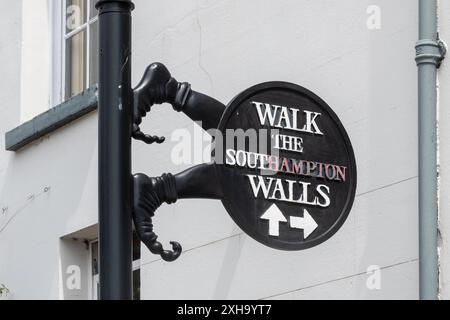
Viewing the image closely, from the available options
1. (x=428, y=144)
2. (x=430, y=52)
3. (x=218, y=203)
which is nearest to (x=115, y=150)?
(x=428, y=144)

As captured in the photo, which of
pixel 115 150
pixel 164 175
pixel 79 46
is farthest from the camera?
pixel 79 46

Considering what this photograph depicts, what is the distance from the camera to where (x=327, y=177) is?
4934 mm

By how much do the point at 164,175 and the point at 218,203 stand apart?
298 cm

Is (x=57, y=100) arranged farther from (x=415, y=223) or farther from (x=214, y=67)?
(x=415, y=223)

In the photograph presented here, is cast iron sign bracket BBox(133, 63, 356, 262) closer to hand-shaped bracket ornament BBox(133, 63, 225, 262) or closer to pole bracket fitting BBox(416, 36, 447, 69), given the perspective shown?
hand-shaped bracket ornament BBox(133, 63, 225, 262)

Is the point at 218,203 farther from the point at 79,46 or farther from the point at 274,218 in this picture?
the point at 274,218

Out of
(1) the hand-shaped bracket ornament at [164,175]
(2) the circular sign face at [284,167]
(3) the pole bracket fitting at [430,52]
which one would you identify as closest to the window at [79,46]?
(3) the pole bracket fitting at [430,52]

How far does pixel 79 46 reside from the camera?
9812 mm

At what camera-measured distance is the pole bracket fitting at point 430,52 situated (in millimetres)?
6160

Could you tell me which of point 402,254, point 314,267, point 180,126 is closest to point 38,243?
point 180,126

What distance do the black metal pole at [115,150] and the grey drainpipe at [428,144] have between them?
1.99m

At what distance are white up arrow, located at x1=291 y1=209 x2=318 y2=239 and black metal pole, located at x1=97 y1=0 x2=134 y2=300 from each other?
2.27 ft

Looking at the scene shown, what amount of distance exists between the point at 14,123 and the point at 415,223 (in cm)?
449

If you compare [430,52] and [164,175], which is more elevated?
[430,52]
